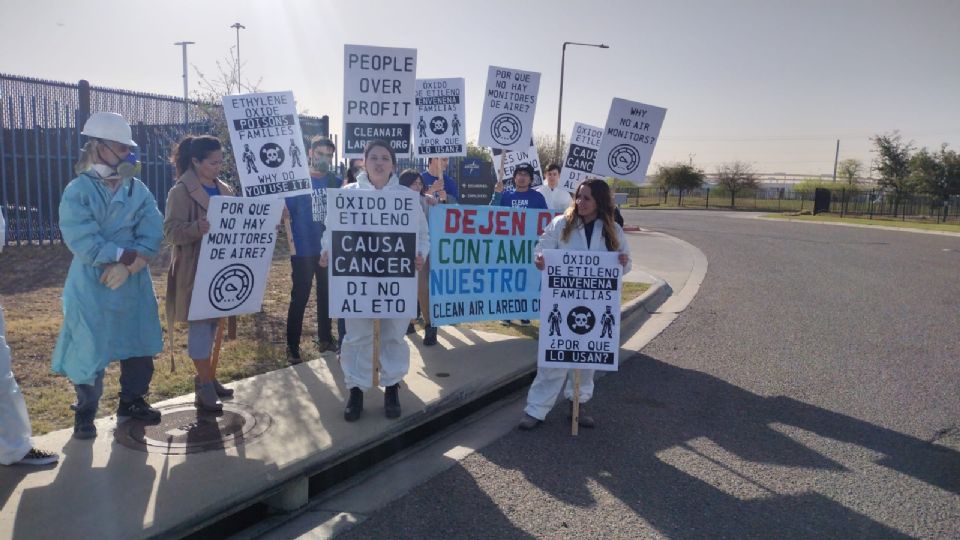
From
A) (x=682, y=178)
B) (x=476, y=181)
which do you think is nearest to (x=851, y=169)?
(x=682, y=178)

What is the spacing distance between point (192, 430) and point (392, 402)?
4.35ft

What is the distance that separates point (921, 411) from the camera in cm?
599

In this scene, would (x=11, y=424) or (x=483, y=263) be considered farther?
(x=483, y=263)

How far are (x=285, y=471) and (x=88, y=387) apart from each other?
142cm

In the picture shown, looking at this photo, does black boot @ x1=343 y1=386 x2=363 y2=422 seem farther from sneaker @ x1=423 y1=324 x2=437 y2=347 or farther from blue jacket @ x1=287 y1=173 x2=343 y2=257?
sneaker @ x1=423 y1=324 x2=437 y2=347

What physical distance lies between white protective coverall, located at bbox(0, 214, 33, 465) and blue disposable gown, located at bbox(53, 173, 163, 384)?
399mm

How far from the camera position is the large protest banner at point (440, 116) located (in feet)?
30.2

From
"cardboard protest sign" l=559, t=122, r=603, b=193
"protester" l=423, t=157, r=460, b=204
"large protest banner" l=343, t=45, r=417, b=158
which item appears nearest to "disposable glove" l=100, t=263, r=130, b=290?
"large protest banner" l=343, t=45, r=417, b=158

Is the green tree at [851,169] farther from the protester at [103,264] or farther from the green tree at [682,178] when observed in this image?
the protester at [103,264]

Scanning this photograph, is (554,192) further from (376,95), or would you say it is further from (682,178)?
(682,178)

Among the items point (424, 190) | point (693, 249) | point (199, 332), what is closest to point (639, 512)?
point (199, 332)

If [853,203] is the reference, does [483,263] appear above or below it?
below

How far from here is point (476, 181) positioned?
46.7ft

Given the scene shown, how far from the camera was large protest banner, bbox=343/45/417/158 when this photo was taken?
6875mm
